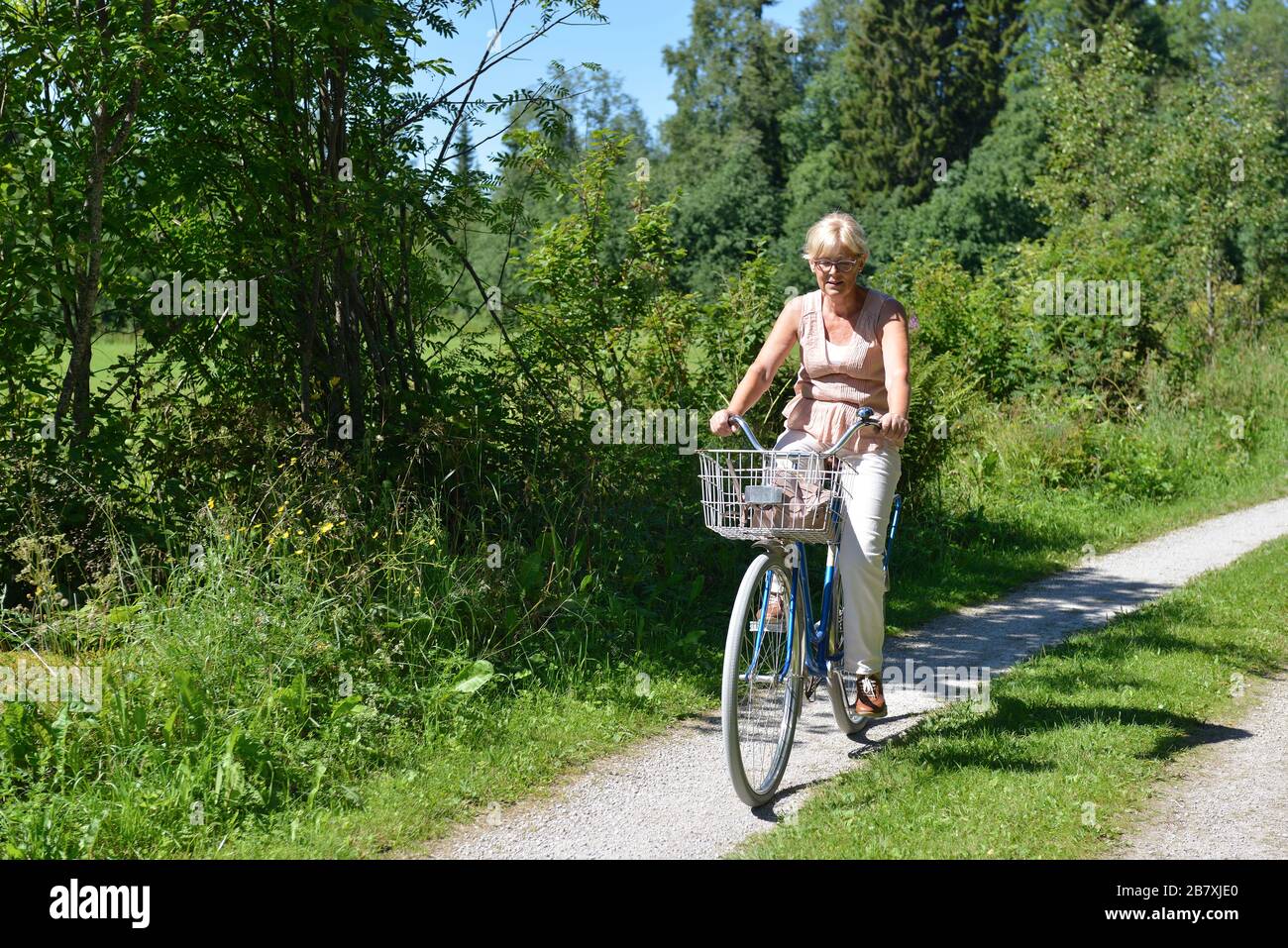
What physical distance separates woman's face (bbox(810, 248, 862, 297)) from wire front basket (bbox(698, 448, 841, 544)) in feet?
2.66

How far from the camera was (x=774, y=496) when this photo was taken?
4.68m

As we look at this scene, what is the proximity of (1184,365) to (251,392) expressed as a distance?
12510 mm

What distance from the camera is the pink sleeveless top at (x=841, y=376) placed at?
5.26 metres

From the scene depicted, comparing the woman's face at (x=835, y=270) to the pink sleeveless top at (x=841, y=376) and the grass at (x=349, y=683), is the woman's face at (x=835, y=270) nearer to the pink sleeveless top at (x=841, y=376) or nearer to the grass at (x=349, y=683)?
the pink sleeveless top at (x=841, y=376)

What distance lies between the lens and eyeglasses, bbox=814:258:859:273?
5.20 meters

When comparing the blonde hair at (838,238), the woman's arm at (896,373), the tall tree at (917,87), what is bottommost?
the woman's arm at (896,373)

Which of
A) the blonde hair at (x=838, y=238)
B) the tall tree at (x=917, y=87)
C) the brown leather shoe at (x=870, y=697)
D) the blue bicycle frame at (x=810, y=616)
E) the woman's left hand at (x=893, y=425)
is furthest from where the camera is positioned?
the tall tree at (x=917, y=87)

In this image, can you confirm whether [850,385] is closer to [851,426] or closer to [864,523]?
[851,426]

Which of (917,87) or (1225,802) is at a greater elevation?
(917,87)

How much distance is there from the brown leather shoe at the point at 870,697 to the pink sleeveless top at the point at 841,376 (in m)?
1.08

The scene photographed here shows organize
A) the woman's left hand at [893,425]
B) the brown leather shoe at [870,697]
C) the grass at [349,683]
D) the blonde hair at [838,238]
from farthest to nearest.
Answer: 1. the brown leather shoe at [870,697]
2. the blonde hair at [838,238]
3. the woman's left hand at [893,425]
4. the grass at [349,683]

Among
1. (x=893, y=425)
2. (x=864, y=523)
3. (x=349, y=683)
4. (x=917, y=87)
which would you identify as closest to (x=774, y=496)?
(x=893, y=425)

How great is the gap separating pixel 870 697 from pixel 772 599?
914 mm

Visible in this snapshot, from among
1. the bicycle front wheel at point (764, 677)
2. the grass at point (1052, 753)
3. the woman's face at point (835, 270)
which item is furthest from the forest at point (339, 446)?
the woman's face at point (835, 270)
